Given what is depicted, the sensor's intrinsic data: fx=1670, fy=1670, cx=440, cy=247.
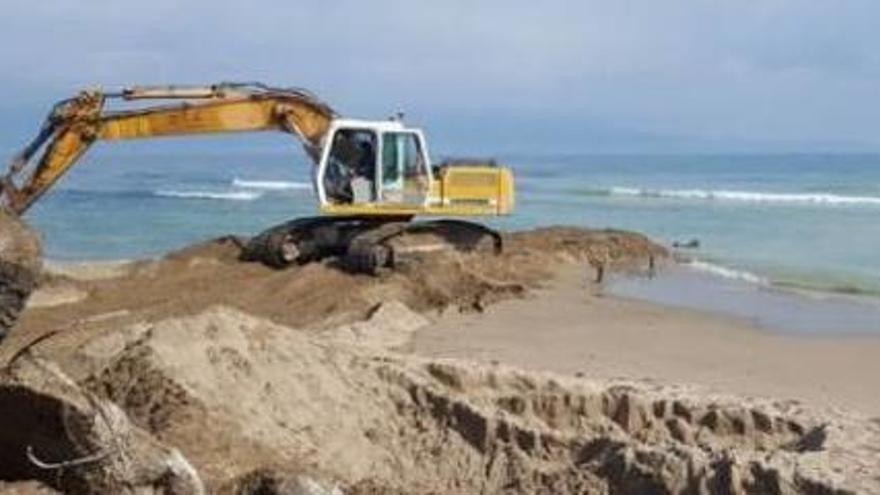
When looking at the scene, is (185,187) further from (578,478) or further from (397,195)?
(578,478)

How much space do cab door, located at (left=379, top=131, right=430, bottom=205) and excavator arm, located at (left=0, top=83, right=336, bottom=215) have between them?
3.00ft

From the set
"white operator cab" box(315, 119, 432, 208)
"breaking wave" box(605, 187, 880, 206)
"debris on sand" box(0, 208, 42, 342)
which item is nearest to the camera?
"debris on sand" box(0, 208, 42, 342)

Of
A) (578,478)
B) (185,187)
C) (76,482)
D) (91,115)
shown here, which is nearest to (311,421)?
(578,478)

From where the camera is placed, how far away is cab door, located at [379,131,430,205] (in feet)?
71.3

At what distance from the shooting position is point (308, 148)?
72.1ft

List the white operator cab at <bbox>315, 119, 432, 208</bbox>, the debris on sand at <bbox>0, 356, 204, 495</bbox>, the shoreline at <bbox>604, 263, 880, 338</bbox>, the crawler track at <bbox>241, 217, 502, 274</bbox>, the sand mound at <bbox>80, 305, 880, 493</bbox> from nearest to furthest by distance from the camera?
the debris on sand at <bbox>0, 356, 204, 495</bbox>
the sand mound at <bbox>80, 305, 880, 493</bbox>
the shoreline at <bbox>604, 263, 880, 338</bbox>
the crawler track at <bbox>241, 217, 502, 274</bbox>
the white operator cab at <bbox>315, 119, 432, 208</bbox>

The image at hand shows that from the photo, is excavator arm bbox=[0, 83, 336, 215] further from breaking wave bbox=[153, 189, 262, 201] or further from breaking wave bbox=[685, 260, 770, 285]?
breaking wave bbox=[153, 189, 262, 201]

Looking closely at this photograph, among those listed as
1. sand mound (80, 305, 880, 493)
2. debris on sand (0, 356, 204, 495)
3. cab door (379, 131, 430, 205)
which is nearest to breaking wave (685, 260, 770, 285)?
cab door (379, 131, 430, 205)

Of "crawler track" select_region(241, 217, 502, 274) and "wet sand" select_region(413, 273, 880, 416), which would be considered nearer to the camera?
"wet sand" select_region(413, 273, 880, 416)

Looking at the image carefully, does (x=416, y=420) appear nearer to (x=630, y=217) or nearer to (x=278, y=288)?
(x=278, y=288)

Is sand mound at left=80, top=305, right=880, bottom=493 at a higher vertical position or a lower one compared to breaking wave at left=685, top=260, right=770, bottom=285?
higher

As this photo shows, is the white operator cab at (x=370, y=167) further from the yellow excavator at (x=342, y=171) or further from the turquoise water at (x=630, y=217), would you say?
the turquoise water at (x=630, y=217)

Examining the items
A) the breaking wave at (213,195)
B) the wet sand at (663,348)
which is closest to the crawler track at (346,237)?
the wet sand at (663,348)

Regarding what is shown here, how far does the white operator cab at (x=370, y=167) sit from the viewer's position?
2161 centimetres
